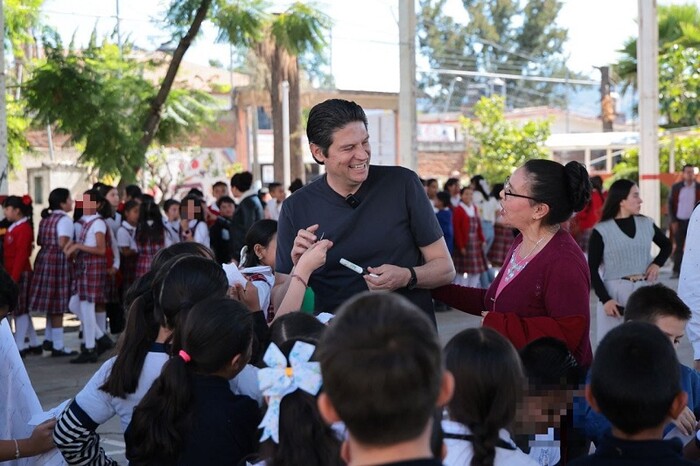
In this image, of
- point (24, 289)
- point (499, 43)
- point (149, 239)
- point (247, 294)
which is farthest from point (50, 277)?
point (499, 43)

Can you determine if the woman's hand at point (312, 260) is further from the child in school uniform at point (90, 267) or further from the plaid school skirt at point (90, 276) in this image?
the plaid school skirt at point (90, 276)

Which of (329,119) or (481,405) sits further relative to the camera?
(329,119)

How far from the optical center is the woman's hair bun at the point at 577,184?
391 centimetres

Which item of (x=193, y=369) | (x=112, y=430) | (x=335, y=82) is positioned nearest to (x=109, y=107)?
(x=112, y=430)

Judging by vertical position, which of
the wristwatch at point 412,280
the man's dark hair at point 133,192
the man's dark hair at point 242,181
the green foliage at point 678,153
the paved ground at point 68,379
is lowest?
the paved ground at point 68,379

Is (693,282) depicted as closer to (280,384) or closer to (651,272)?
(280,384)

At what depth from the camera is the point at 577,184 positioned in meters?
3.91

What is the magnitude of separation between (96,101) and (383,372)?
36.3 feet

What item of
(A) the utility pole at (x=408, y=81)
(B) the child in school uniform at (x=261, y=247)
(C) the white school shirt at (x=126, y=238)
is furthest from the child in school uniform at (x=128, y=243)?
(B) the child in school uniform at (x=261, y=247)

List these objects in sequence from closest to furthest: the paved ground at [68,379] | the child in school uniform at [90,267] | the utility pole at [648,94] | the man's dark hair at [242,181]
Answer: the paved ground at [68,379], the child in school uniform at [90,267], the man's dark hair at [242,181], the utility pole at [648,94]

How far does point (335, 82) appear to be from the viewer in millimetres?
34938

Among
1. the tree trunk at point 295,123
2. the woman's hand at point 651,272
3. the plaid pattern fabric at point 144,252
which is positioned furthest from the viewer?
the tree trunk at point 295,123

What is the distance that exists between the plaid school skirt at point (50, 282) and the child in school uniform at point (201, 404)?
305 inches

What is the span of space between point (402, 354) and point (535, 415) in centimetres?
146
